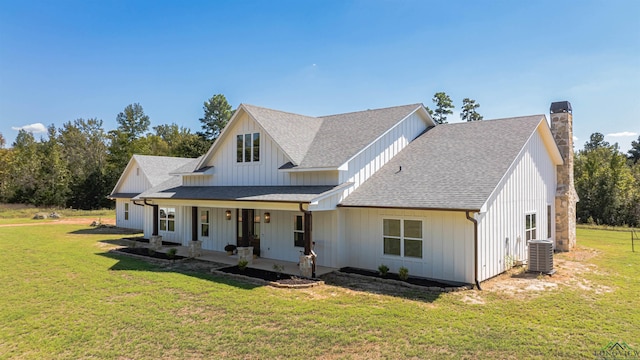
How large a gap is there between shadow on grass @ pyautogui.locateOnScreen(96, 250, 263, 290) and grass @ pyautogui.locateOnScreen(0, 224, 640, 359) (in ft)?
0.58

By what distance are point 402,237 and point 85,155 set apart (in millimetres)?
59715

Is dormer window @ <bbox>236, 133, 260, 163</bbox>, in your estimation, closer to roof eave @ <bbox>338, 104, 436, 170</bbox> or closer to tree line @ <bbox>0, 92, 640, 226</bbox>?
roof eave @ <bbox>338, 104, 436, 170</bbox>

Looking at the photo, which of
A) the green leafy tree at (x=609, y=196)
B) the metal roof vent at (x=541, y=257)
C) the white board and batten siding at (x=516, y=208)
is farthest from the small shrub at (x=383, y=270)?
the green leafy tree at (x=609, y=196)

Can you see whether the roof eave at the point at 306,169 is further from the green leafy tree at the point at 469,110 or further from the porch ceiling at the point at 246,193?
the green leafy tree at the point at 469,110

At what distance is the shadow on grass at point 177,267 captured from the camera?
1189 centimetres

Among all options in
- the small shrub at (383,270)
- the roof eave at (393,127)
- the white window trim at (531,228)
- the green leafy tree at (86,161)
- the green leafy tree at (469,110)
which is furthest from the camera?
the green leafy tree at (469,110)

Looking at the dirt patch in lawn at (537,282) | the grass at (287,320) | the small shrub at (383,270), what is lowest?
the dirt patch in lawn at (537,282)

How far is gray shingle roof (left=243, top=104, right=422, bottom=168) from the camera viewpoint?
1462 centimetres

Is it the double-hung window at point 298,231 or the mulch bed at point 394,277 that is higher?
the double-hung window at point 298,231

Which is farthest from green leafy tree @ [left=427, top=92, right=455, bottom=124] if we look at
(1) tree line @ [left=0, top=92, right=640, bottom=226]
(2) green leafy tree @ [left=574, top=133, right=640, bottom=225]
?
(2) green leafy tree @ [left=574, top=133, right=640, bottom=225]

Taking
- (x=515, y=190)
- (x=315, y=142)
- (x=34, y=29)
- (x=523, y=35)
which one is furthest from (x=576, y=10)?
(x=34, y=29)

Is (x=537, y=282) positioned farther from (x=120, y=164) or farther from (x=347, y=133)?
(x=120, y=164)

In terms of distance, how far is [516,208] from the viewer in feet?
44.0

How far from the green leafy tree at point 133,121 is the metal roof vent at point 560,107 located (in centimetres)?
6651
